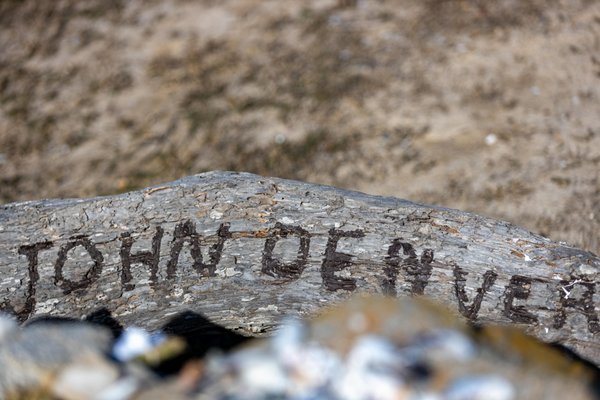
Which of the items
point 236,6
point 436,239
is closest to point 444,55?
point 236,6

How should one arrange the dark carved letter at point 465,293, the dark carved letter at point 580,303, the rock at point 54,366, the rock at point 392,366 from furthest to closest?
the dark carved letter at point 465,293, the dark carved letter at point 580,303, the rock at point 54,366, the rock at point 392,366

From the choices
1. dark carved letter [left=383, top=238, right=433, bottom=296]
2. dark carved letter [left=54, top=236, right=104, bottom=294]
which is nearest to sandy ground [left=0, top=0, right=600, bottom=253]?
dark carved letter [left=383, top=238, right=433, bottom=296]

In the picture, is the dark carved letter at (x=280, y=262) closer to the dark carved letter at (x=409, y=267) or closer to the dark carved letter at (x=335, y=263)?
the dark carved letter at (x=335, y=263)

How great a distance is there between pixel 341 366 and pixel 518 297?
4.57ft

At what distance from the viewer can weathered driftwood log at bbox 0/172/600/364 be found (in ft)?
9.25

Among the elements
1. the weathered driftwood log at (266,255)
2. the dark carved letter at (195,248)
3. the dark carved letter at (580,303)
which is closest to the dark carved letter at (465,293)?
the weathered driftwood log at (266,255)

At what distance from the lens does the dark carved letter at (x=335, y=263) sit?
9.65 ft

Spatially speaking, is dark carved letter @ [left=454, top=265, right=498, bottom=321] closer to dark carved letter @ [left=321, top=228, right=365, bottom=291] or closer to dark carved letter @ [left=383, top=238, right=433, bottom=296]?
dark carved letter @ [left=383, top=238, right=433, bottom=296]

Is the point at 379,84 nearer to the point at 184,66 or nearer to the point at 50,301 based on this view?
the point at 184,66

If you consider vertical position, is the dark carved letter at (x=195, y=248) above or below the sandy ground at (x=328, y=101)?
below

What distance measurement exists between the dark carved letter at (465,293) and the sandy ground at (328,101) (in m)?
1.37

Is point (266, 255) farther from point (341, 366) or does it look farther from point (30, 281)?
point (341, 366)

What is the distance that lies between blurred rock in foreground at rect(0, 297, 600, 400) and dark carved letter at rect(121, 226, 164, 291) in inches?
42.9

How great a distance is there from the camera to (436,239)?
112 inches
